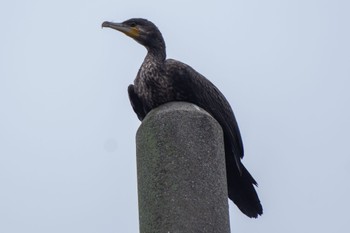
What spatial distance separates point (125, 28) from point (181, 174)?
2863mm

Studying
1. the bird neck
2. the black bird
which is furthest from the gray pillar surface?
the bird neck

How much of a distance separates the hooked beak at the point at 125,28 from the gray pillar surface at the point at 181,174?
2148mm

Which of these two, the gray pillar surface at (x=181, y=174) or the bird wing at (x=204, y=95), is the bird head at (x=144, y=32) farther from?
the gray pillar surface at (x=181, y=174)

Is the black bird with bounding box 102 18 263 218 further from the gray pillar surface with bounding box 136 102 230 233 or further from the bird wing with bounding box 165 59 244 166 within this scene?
the gray pillar surface with bounding box 136 102 230 233

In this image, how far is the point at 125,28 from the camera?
7578 millimetres


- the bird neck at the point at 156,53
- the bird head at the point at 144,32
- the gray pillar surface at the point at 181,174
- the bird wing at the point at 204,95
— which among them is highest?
the bird head at the point at 144,32

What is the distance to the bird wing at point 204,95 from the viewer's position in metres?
7.05

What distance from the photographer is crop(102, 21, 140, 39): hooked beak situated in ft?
24.4

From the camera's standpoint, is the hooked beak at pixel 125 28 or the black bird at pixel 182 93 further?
the hooked beak at pixel 125 28

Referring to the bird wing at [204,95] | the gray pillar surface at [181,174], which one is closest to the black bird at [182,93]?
the bird wing at [204,95]

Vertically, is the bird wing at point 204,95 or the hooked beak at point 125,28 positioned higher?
the hooked beak at point 125,28

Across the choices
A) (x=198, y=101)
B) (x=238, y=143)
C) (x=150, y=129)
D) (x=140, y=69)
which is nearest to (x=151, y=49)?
(x=140, y=69)

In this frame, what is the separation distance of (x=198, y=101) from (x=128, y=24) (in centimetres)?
114

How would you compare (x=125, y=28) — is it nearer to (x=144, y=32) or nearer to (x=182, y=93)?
(x=144, y=32)
